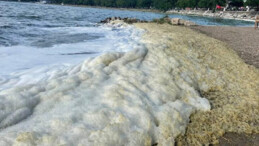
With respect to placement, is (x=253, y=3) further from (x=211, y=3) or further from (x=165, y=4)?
(x=165, y=4)

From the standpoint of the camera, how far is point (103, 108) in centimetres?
378

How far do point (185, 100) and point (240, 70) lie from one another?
3.37m

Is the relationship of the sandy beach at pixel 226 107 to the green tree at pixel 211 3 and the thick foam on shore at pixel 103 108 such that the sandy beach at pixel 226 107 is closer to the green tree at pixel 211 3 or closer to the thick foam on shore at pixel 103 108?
the thick foam on shore at pixel 103 108

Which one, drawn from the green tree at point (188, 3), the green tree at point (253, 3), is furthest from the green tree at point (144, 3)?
the green tree at point (253, 3)

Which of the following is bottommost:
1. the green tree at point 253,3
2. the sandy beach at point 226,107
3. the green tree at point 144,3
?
the sandy beach at point 226,107

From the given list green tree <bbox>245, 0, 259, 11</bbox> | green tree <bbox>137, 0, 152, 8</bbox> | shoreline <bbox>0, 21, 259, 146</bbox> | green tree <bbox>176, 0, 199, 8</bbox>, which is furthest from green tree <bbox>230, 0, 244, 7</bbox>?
shoreline <bbox>0, 21, 259, 146</bbox>

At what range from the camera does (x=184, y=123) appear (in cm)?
400

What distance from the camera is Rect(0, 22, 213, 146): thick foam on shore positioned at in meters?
3.12

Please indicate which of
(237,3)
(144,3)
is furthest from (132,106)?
(144,3)

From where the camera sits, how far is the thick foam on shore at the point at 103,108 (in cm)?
312

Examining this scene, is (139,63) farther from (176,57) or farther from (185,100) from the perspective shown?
(185,100)

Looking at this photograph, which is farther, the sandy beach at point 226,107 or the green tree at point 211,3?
the green tree at point 211,3

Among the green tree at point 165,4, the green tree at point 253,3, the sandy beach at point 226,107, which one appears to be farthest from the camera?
the green tree at point 165,4

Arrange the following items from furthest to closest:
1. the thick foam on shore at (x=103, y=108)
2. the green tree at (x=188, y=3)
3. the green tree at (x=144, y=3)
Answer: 1. the green tree at (x=144, y=3)
2. the green tree at (x=188, y=3)
3. the thick foam on shore at (x=103, y=108)
